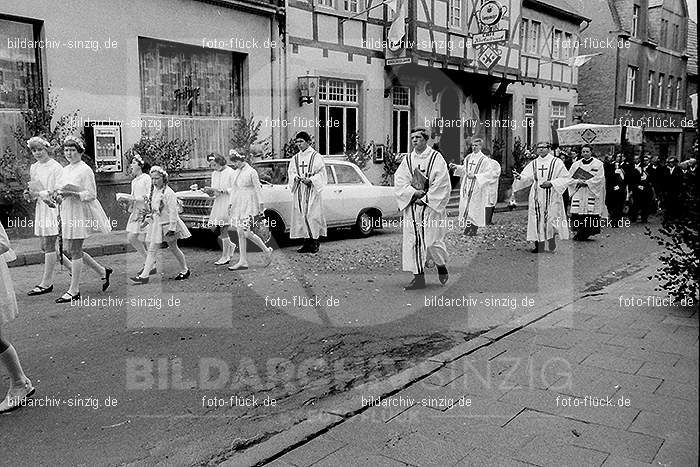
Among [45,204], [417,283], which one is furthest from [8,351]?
[417,283]

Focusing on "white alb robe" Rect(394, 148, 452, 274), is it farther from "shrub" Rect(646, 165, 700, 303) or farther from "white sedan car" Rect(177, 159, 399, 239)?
"white sedan car" Rect(177, 159, 399, 239)

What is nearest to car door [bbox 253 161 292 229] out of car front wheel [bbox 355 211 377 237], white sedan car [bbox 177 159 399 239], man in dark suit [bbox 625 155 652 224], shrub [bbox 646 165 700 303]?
white sedan car [bbox 177 159 399 239]

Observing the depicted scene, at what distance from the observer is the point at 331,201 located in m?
13.6

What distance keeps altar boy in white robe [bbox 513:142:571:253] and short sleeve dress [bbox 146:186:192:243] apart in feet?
20.7

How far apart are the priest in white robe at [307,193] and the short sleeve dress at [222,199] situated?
66.5 inches

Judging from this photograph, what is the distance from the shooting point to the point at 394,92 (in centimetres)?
2214

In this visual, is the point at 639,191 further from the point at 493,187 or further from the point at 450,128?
the point at 450,128

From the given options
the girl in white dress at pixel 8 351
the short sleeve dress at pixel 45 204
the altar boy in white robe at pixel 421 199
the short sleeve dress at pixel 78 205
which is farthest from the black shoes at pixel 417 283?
the girl in white dress at pixel 8 351

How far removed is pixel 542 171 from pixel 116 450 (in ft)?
32.3

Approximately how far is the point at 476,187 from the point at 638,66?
28889mm

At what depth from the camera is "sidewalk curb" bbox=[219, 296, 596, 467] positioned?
381 centimetres

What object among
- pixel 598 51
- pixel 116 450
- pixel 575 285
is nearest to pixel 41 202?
pixel 116 450

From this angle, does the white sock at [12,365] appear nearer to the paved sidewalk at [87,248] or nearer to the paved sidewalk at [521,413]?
the paved sidewalk at [521,413]

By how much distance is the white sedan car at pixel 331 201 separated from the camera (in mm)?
12211
